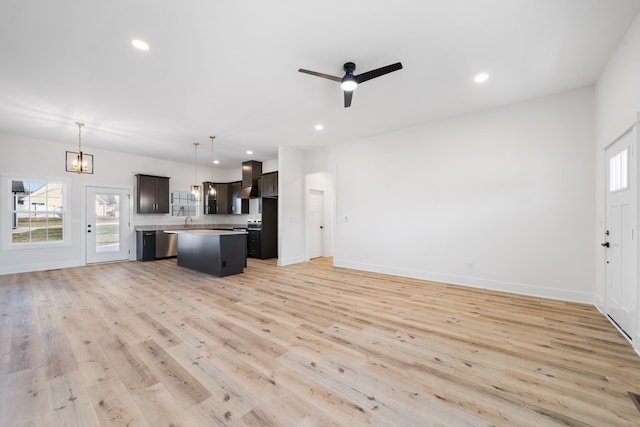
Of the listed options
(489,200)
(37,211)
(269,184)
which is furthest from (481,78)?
(37,211)

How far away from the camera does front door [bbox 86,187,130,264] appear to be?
6508mm

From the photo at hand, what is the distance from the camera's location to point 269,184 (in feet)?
23.9

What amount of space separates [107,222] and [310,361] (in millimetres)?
7322

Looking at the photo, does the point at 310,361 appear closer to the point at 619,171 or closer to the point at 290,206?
the point at 619,171

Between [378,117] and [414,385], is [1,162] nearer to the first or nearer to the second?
[378,117]

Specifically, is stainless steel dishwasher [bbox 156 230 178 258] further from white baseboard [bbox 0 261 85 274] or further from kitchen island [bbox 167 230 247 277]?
kitchen island [bbox 167 230 247 277]

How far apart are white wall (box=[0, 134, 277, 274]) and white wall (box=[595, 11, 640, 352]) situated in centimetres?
672

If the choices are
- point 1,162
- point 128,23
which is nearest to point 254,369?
point 128,23

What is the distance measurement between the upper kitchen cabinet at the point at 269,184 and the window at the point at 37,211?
4653mm

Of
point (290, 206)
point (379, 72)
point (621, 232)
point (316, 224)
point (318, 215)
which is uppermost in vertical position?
point (379, 72)

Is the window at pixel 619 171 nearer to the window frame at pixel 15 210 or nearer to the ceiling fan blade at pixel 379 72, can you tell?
the ceiling fan blade at pixel 379 72

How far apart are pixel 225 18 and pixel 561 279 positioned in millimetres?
5292

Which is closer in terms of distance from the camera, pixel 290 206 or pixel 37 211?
pixel 37 211

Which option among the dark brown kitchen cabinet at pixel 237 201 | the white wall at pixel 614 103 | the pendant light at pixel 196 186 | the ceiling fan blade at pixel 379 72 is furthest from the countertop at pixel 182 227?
the white wall at pixel 614 103
